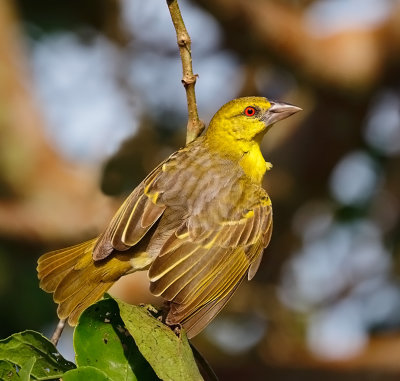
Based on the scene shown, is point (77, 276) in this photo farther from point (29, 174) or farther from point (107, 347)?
point (29, 174)

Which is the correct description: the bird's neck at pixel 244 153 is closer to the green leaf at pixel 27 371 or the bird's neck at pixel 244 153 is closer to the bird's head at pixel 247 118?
the bird's head at pixel 247 118

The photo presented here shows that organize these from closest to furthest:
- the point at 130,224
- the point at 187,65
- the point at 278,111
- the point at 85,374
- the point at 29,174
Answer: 1. the point at 85,374
2. the point at 187,65
3. the point at 130,224
4. the point at 278,111
5. the point at 29,174

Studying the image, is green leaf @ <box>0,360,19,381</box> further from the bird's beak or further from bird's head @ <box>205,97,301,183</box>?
the bird's beak

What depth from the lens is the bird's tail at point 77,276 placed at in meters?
3.24

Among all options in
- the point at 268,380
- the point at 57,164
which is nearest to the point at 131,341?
the point at 268,380

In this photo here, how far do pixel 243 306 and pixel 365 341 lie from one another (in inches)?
36.1

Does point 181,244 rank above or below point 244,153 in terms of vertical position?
below

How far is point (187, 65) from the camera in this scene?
2848 millimetres

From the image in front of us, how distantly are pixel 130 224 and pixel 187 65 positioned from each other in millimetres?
699

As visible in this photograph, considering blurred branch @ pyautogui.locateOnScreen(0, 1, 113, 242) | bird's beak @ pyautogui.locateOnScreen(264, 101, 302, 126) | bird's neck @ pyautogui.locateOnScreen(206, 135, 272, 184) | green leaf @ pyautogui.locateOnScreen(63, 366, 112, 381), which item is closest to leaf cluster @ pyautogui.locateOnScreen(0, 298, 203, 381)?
green leaf @ pyautogui.locateOnScreen(63, 366, 112, 381)

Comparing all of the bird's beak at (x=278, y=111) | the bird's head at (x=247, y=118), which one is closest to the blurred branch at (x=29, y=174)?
the bird's head at (x=247, y=118)

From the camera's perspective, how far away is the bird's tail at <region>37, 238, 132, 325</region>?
3.24 meters

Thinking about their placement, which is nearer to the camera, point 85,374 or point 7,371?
point 85,374

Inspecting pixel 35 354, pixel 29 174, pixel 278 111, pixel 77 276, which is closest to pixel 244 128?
pixel 278 111
